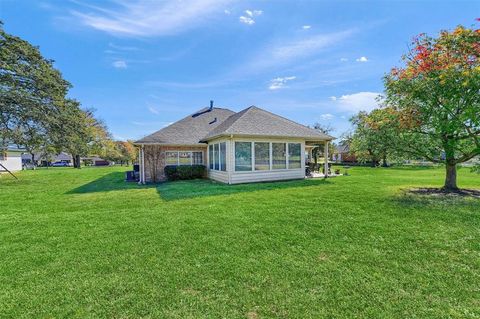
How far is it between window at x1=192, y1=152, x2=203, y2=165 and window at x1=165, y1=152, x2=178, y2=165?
119cm

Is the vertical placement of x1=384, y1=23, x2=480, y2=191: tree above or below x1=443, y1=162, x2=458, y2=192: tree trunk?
above

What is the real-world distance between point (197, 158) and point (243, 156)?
4.71 metres

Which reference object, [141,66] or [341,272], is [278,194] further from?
[141,66]

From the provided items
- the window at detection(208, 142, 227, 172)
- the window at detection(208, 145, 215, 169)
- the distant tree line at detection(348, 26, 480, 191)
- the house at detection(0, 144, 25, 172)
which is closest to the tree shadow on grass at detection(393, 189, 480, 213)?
the distant tree line at detection(348, 26, 480, 191)

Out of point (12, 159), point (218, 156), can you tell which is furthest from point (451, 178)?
point (12, 159)

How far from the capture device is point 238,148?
12742 mm

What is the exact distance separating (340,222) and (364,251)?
1489mm

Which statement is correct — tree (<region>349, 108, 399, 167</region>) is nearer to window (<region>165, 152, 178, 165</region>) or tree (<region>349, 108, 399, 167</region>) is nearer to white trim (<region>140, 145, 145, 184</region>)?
window (<region>165, 152, 178, 165</region>)

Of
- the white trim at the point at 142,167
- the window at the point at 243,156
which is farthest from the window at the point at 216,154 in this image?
the white trim at the point at 142,167

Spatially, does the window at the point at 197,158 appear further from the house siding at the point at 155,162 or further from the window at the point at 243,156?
the window at the point at 243,156

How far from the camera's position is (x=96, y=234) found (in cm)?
513

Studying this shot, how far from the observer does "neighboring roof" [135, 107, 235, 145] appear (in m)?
15.2

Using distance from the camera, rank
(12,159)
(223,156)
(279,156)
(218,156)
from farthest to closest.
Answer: (12,159), (218,156), (279,156), (223,156)

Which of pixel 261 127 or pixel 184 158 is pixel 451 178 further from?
pixel 184 158
